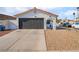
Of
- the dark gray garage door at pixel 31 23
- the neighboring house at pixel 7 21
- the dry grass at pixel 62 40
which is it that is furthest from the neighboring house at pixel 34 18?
the dry grass at pixel 62 40

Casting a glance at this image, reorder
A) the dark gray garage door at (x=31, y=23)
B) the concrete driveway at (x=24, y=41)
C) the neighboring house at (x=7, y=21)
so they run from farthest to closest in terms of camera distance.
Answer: the dark gray garage door at (x=31, y=23)
the neighboring house at (x=7, y=21)
the concrete driveway at (x=24, y=41)

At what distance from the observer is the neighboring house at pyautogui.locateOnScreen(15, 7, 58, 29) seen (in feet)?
43.4

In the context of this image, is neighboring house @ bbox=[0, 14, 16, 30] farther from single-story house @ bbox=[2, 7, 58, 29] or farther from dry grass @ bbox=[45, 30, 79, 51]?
dry grass @ bbox=[45, 30, 79, 51]

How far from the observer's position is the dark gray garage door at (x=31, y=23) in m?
13.3

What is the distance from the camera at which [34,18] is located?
13320 mm

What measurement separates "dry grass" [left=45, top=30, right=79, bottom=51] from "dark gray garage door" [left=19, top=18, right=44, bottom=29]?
311mm

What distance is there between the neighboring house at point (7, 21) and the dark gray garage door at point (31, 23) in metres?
0.24

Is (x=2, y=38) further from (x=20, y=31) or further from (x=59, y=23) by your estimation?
(x=59, y=23)

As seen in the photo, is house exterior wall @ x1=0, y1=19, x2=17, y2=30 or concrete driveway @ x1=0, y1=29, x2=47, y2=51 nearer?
concrete driveway @ x1=0, y1=29, x2=47, y2=51

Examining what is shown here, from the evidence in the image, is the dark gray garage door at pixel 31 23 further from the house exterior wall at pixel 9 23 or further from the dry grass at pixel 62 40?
the dry grass at pixel 62 40

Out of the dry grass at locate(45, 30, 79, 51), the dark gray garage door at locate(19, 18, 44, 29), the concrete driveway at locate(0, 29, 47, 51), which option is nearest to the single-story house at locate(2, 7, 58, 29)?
the dark gray garage door at locate(19, 18, 44, 29)

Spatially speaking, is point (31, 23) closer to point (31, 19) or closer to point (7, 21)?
point (31, 19)

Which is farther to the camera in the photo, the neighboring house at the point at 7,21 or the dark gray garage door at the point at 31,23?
the dark gray garage door at the point at 31,23
